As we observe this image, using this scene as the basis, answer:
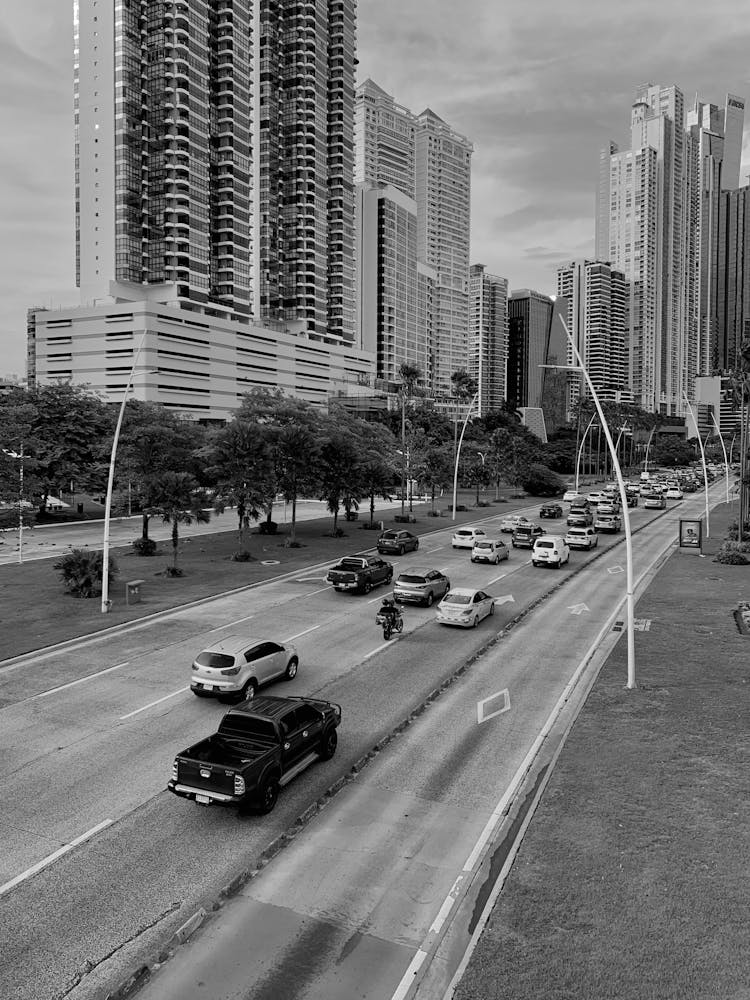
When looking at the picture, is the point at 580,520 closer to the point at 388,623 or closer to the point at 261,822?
the point at 388,623

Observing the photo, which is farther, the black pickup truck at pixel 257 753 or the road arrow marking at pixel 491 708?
the road arrow marking at pixel 491 708

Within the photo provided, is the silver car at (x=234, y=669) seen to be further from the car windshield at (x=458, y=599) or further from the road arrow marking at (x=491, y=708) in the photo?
the car windshield at (x=458, y=599)

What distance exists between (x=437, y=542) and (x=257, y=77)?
168m

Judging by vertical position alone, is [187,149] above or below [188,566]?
above

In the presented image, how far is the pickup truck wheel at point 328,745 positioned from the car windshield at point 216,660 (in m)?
4.90

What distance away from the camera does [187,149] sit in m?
148

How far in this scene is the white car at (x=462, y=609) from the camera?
97.2 feet

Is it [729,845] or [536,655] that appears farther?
[536,655]

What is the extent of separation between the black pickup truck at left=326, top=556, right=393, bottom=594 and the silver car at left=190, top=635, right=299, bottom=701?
47.0 feet

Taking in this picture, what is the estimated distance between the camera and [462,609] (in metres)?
29.7

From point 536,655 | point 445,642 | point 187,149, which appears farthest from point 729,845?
point 187,149

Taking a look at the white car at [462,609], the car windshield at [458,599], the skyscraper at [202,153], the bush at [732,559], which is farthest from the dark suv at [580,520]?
the skyscraper at [202,153]

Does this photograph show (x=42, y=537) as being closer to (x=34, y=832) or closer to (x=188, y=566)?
(x=188, y=566)

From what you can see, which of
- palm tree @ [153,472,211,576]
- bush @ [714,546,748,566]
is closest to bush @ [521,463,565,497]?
bush @ [714,546,748,566]
